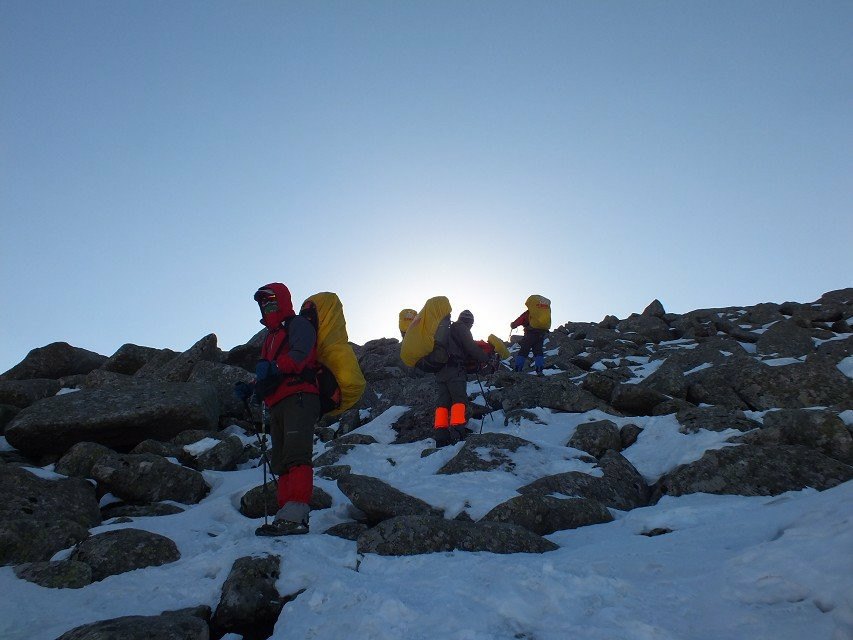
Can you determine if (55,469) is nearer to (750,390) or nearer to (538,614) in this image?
(538,614)

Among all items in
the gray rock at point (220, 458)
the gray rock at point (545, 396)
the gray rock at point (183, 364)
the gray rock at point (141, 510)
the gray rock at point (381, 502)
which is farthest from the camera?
the gray rock at point (183, 364)

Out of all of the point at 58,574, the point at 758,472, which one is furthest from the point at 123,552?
the point at 758,472

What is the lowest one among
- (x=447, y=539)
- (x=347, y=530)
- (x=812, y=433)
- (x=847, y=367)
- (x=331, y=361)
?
(x=347, y=530)

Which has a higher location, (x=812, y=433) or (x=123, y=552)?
(x=812, y=433)

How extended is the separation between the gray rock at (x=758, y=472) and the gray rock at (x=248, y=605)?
15.0 ft

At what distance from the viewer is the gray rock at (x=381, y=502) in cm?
579

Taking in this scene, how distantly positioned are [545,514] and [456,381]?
16.6ft

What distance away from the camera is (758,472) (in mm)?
5754

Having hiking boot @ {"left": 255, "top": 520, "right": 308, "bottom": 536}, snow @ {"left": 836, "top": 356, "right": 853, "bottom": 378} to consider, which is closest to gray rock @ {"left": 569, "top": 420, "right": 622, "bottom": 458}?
hiking boot @ {"left": 255, "top": 520, "right": 308, "bottom": 536}

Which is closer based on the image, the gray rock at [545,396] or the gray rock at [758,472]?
the gray rock at [758,472]

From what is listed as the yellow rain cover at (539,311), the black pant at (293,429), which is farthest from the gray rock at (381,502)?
the yellow rain cover at (539,311)

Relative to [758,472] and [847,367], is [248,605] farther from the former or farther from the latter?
[847,367]

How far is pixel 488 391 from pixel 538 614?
9905 mm

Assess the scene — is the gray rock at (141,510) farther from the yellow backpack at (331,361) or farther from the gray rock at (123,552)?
the yellow backpack at (331,361)
